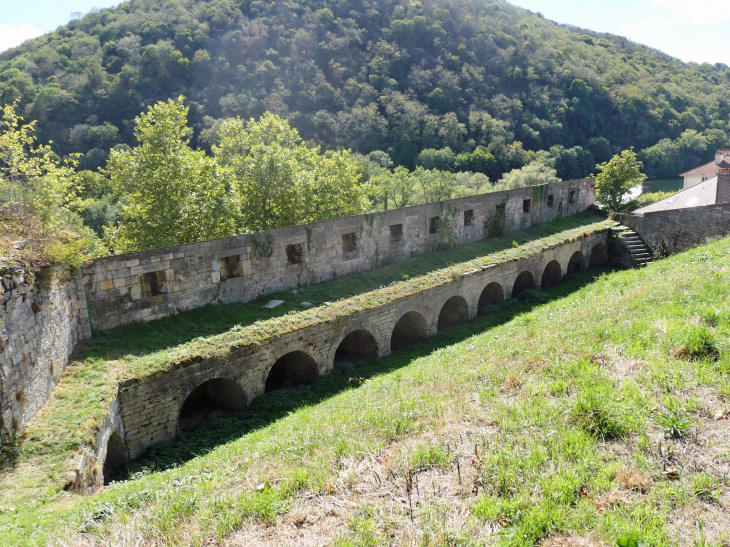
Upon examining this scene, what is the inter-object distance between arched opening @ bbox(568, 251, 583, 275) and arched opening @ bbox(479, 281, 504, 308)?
6546 mm

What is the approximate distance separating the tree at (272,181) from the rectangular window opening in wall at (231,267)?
521cm

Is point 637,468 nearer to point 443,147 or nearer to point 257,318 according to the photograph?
point 257,318

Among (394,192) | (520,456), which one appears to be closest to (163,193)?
(520,456)

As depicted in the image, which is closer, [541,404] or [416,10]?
[541,404]

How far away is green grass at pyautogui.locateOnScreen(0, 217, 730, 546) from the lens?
143 inches

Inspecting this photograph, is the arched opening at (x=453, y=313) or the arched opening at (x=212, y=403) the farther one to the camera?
the arched opening at (x=453, y=313)

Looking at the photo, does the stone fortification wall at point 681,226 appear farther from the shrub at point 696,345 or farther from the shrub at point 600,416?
the shrub at point 600,416

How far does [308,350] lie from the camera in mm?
11555

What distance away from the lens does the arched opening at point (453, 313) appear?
16250 mm

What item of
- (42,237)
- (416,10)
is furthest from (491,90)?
(42,237)

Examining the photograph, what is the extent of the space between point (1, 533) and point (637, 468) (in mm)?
6491

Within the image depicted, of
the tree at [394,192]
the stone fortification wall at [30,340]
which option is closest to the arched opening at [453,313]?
the stone fortification wall at [30,340]

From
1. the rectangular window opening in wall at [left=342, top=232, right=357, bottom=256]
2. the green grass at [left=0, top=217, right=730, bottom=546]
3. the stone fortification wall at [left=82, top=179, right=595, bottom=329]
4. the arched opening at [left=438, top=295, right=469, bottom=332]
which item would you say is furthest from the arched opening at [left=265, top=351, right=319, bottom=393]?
the arched opening at [left=438, top=295, right=469, bottom=332]

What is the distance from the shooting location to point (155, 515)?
442 cm
